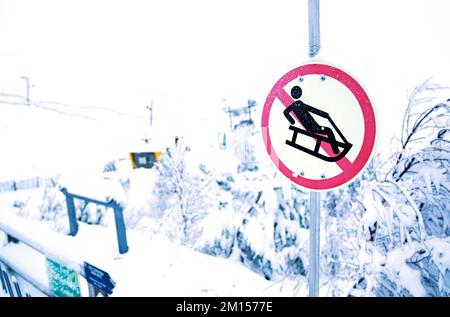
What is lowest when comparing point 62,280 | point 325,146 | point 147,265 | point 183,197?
point 62,280

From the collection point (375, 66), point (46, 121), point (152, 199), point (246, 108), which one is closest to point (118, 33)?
point (46, 121)

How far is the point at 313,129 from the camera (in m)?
0.85

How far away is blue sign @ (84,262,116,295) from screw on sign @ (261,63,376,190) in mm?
1323

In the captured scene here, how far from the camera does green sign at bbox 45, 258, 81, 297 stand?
4.85 feet

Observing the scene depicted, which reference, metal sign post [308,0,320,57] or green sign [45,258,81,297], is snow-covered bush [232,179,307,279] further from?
green sign [45,258,81,297]

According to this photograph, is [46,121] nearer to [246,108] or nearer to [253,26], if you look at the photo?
[246,108]

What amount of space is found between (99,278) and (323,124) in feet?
5.23

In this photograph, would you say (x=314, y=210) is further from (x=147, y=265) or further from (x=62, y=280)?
(x=62, y=280)

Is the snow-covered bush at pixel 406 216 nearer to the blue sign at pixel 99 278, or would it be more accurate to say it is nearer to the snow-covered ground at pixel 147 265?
the snow-covered ground at pixel 147 265

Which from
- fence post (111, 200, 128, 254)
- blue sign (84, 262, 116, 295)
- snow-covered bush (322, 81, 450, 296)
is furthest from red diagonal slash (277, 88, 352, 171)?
blue sign (84, 262, 116, 295)

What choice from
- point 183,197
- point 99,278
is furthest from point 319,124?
point 99,278

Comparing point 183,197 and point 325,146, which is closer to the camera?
point 325,146

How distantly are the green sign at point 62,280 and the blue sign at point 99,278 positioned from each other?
13 centimetres
